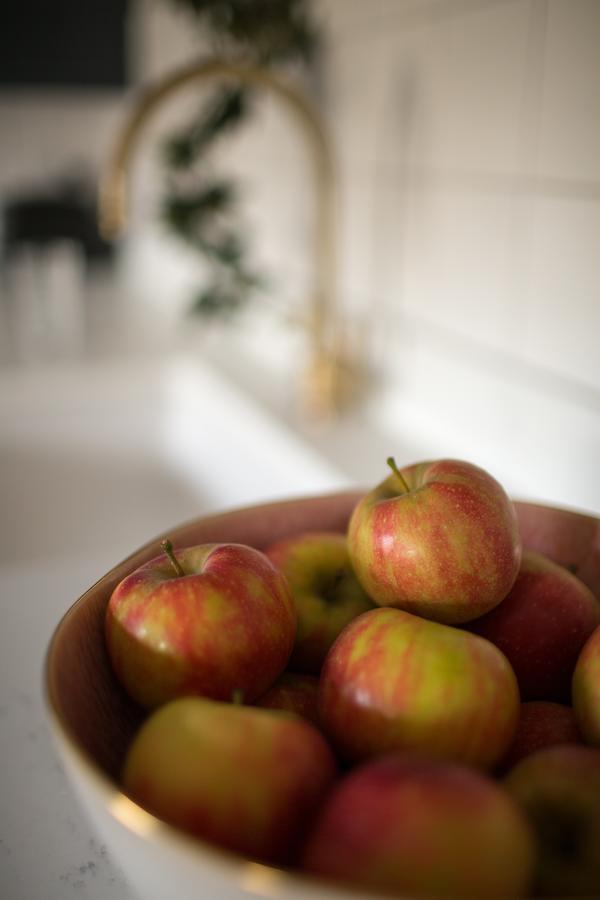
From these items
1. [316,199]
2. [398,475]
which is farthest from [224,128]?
[398,475]

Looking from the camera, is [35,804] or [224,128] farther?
[224,128]

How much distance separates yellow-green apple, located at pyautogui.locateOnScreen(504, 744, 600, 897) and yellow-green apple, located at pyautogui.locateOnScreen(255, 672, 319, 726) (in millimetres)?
110

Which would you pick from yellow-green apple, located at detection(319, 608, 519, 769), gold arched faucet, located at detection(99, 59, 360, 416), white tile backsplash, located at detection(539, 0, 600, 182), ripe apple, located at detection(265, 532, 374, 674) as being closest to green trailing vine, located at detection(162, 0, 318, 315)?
gold arched faucet, located at detection(99, 59, 360, 416)

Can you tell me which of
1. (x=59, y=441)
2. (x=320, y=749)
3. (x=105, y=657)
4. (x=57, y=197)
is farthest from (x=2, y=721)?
(x=57, y=197)

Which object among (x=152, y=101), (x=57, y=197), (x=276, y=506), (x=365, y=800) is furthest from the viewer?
(x=57, y=197)

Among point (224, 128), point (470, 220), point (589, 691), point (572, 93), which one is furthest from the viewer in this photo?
point (224, 128)

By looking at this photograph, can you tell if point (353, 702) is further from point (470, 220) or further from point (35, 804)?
point (470, 220)

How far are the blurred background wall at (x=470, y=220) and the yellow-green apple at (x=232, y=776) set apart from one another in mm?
599

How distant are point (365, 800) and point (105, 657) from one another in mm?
178

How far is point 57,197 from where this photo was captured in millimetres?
2367

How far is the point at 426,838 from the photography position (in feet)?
0.88

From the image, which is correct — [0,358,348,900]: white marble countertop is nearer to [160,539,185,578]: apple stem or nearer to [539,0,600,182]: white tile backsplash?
[160,539,185,578]: apple stem

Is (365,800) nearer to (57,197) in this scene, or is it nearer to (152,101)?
(152,101)

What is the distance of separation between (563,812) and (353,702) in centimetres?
10
